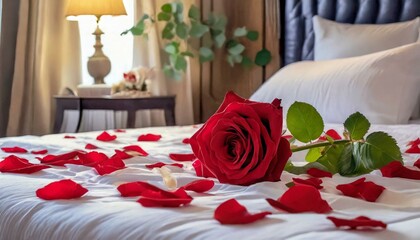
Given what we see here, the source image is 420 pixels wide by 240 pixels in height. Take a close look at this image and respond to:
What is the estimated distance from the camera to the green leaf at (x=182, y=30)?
11.8ft

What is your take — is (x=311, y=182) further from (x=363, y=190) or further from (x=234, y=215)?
(x=234, y=215)

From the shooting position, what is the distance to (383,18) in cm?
294

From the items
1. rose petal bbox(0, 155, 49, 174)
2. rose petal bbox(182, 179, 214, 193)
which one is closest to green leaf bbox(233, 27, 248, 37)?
rose petal bbox(0, 155, 49, 174)

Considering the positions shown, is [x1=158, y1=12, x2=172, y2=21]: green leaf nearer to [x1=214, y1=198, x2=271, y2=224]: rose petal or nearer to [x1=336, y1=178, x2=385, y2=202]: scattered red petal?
[x1=336, y1=178, x2=385, y2=202]: scattered red petal

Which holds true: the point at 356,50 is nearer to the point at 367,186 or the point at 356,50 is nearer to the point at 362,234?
the point at 367,186

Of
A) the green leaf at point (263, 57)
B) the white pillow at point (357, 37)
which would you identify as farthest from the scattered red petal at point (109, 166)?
the green leaf at point (263, 57)

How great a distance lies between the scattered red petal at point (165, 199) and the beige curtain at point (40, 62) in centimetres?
258

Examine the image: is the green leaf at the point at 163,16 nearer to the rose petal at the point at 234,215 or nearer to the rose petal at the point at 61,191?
the rose petal at the point at 61,191

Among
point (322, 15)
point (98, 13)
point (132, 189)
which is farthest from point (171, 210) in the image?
point (98, 13)

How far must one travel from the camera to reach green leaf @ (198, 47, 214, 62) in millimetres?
3695

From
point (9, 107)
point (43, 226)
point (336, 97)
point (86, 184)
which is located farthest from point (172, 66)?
point (43, 226)

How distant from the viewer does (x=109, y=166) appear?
1.34 metres

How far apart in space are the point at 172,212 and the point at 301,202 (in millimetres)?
167

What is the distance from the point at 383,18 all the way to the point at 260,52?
81cm
